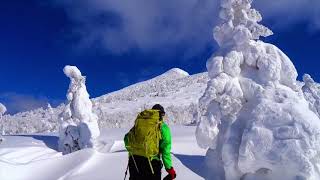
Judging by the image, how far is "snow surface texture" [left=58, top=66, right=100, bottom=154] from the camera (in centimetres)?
3116

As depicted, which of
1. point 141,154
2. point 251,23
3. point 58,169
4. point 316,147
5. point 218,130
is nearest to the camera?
point 141,154

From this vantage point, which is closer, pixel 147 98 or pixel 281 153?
pixel 281 153

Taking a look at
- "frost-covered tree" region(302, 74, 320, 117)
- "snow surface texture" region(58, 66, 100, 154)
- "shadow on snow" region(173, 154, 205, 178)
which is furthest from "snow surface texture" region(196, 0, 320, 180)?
"snow surface texture" region(58, 66, 100, 154)

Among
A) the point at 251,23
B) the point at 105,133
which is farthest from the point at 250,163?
the point at 105,133

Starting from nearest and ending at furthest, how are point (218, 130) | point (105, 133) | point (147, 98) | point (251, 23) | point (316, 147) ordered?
point (316, 147) → point (218, 130) → point (251, 23) → point (105, 133) → point (147, 98)

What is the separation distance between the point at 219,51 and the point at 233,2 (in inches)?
78.9

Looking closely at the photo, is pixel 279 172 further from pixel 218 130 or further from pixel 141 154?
pixel 141 154

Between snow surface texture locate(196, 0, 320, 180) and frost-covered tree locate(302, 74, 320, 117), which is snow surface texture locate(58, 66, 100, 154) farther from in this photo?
snow surface texture locate(196, 0, 320, 180)

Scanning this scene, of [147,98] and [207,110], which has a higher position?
[147,98]

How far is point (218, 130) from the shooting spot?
43.5ft

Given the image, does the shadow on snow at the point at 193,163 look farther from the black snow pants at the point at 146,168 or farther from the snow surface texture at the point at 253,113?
the black snow pants at the point at 146,168

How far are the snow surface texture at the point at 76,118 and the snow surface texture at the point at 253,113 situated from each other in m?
17.8

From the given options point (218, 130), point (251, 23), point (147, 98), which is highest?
point (147, 98)

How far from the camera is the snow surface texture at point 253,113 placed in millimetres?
11805
